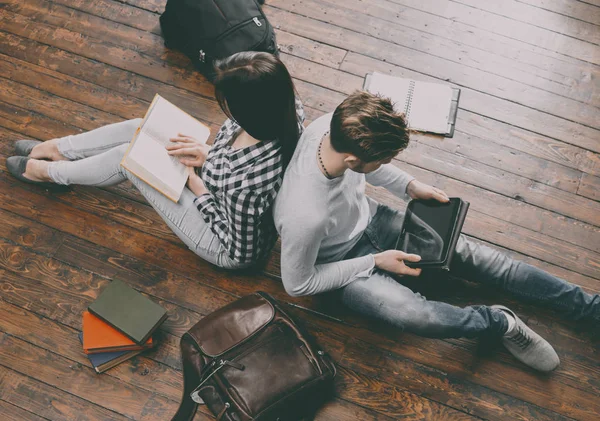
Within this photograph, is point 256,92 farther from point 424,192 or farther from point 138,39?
point 138,39

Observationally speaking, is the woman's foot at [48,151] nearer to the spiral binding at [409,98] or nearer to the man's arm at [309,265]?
the man's arm at [309,265]

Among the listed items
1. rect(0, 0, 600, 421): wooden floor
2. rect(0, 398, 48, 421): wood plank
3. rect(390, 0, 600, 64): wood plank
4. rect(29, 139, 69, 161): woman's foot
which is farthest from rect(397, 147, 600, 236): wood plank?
rect(0, 398, 48, 421): wood plank

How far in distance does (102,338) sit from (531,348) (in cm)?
139

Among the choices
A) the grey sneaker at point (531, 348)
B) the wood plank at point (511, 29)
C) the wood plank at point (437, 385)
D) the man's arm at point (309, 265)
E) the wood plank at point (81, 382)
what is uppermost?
the wood plank at point (511, 29)

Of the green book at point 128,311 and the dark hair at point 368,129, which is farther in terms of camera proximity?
→ the green book at point 128,311

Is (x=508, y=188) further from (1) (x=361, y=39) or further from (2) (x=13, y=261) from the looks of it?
(2) (x=13, y=261)

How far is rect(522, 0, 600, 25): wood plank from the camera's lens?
2.22m

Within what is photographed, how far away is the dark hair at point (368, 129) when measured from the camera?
1.10m

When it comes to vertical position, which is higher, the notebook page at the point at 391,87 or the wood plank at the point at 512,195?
→ the notebook page at the point at 391,87

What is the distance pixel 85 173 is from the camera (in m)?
1.70

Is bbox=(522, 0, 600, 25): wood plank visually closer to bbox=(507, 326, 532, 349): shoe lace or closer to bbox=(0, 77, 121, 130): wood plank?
bbox=(507, 326, 532, 349): shoe lace

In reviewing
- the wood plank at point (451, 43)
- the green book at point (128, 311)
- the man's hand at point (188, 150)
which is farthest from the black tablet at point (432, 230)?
the wood plank at point (451, 43)

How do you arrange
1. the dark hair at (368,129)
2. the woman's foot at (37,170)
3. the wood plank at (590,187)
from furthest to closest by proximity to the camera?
the wood plank at (590,187)
the woman's foot at (37,170)
the dark hair at (368,129)

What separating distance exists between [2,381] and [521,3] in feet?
8.39
